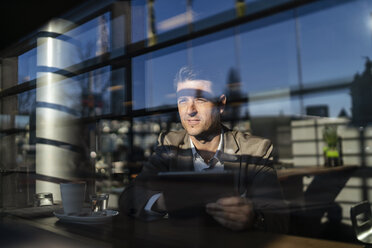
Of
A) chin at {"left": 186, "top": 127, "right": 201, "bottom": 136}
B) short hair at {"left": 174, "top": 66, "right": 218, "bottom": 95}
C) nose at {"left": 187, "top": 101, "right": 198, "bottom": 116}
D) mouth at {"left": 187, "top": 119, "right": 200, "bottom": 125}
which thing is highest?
short hair at {"left": 174, "top": 66, "right": 218, "bottom": 95}

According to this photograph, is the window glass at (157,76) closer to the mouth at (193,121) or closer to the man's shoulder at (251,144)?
the mouth at (193,121)

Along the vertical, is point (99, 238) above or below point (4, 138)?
below

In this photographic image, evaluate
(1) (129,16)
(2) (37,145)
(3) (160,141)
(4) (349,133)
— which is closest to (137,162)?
(3) (160,141)

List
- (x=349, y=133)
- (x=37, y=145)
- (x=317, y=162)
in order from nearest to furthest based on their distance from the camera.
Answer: (x=37, y=145), (x=349, y=133), (x=317, y=162)

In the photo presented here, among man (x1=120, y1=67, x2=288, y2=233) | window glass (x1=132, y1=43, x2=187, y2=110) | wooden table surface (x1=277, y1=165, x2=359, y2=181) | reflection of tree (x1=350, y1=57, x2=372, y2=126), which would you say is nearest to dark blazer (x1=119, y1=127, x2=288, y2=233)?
man (x1=120, y1=67, x2=288, y2=233)

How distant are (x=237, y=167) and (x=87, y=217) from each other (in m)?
0.36

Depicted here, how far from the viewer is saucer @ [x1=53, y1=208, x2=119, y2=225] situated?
2.26 ft

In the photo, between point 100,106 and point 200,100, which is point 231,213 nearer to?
point 200,100

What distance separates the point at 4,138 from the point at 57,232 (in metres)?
0.55

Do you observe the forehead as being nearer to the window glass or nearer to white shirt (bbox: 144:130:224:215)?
the window glass

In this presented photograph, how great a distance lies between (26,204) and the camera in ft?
2.86

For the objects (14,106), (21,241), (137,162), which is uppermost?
(14,106)

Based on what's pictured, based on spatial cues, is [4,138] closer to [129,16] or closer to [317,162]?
[129,16]

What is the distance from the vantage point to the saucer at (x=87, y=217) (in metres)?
0.69
